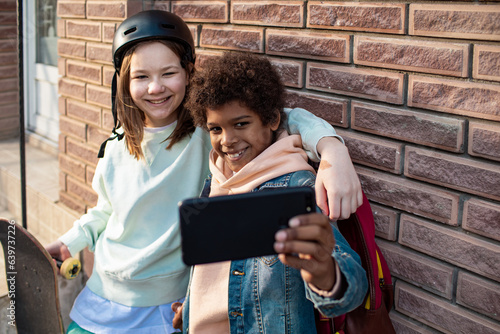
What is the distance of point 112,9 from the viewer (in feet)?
10.2

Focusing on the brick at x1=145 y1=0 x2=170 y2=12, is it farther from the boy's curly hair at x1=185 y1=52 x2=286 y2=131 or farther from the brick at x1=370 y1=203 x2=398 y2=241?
the brick at x1=370 y1=203 x2=398 y2=241

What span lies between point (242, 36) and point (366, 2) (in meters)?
0.71

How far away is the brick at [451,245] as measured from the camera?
69.1 inches

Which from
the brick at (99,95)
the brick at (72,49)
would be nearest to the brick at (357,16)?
the brick at (99,95)

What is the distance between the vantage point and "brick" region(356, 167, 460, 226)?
1.84 m

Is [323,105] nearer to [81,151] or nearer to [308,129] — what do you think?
[308,129]

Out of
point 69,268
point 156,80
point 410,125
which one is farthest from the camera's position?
point 69,268

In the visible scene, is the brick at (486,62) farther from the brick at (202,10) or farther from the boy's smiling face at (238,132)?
the brick at (202,10)

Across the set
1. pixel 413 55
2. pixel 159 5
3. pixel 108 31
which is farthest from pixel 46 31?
pixel 413 55

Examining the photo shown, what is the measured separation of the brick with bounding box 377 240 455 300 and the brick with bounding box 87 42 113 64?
6.65ft

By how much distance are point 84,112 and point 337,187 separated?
7.85 ft

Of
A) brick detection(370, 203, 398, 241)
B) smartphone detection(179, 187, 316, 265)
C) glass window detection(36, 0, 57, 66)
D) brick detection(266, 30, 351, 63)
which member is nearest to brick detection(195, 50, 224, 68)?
brick detection(266, 30, 351, 63)

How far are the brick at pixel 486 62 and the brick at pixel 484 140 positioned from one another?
0.52 ft

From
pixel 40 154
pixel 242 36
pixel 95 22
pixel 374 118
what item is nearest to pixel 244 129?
pixel 374 118
